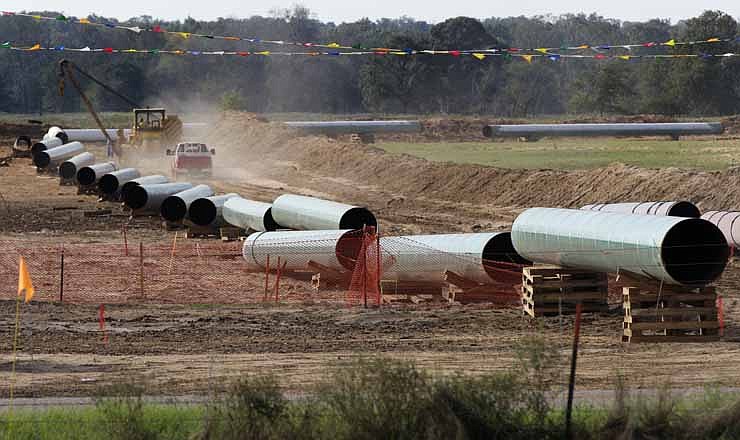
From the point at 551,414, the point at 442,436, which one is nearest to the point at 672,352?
the point at 551,414

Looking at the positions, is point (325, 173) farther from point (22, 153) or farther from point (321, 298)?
point (321, 298)

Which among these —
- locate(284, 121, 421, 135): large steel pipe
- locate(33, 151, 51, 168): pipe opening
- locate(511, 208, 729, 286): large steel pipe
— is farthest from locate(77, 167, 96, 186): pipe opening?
locate(284, 121, 421, 135): large steel pipe

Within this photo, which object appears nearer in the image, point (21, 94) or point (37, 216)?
point (37, 216)

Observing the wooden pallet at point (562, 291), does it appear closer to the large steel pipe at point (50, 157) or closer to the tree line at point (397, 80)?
the large steel pipe at point (50, 157)

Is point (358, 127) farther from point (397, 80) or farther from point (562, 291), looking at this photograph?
point (562, 291)

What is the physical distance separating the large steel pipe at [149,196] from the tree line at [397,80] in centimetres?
6933

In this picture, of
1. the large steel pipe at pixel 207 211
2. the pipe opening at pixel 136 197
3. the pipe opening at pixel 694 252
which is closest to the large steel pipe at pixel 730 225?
the pipe opening at pixel 694 252

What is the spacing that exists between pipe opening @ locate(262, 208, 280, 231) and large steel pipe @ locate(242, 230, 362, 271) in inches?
132

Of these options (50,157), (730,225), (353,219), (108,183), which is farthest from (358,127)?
(730,225)

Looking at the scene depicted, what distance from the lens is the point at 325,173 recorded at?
59281mm

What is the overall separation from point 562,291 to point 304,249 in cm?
695

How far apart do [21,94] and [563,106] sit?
56.8 meters

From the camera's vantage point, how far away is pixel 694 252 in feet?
65.9

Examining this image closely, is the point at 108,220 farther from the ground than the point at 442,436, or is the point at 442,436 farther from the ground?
the point at 442,436
